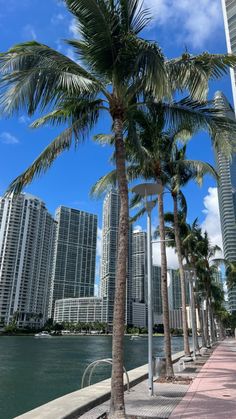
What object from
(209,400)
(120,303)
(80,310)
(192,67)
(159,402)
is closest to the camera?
(120,303)

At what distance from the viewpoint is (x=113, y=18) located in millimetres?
7508

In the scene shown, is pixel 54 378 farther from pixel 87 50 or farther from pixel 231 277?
Result: pixel 231 277

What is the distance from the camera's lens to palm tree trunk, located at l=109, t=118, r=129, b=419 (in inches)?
262

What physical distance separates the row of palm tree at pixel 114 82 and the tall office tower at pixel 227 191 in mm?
669

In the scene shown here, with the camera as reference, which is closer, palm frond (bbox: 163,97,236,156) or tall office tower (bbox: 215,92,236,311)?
palm frond (bbox: 163,97,236,156)

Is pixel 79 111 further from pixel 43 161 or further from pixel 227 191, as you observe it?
pixel 227 191

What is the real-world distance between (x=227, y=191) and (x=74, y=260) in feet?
497

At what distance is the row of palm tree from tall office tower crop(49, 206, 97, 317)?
363ft

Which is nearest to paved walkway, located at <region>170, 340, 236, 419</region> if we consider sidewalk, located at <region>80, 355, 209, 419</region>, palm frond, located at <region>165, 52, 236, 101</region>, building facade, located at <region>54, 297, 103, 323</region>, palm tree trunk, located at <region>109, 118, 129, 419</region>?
sidewalk, located at <region>80, 355, 209, 419</region>

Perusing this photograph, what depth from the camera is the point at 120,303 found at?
703 cm

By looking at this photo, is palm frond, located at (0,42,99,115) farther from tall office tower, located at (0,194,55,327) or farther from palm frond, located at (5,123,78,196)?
tall office tower, located at (0,194,55,327)

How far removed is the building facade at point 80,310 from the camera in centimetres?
16218

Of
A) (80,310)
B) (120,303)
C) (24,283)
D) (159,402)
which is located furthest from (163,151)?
(80,310)

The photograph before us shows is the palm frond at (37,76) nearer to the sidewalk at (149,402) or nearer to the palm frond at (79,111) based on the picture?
the palm frond at (79,111)
